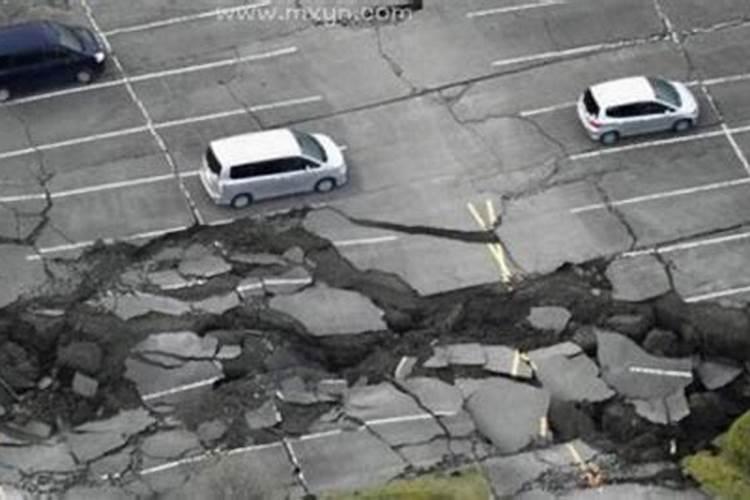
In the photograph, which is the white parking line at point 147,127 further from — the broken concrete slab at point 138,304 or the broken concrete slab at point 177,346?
the broken concrete slab at point 177,346

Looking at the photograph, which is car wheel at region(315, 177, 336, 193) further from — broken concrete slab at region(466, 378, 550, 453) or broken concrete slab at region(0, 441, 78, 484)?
broken concrete slab at region(0, 441, 78, 484)

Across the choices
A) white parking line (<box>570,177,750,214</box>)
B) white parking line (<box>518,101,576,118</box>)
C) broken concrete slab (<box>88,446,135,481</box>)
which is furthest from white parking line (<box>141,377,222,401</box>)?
white parking line (<box>518,101,576,118</box>)

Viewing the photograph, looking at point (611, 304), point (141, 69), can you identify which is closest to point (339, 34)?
point (141, 69)

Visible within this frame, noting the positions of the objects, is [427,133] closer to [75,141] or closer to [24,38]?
[75,141]

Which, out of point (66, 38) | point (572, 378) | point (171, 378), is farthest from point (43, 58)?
point (572, 378)

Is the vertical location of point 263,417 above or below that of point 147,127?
below
